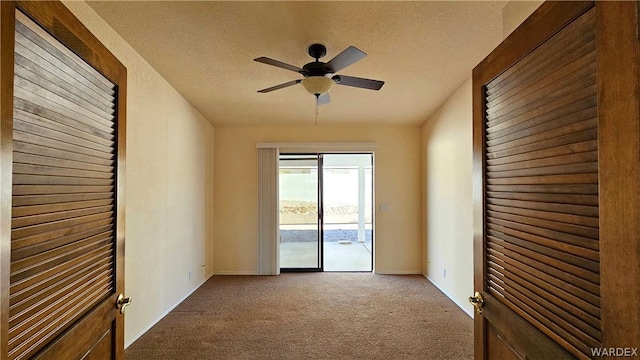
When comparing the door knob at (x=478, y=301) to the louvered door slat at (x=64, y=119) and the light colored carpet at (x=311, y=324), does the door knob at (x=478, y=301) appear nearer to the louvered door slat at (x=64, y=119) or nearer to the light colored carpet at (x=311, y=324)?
the light colored carpet at (x=311, y=324)

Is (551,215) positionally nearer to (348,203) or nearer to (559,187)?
(559,187)

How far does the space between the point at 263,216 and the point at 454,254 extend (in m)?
2.89

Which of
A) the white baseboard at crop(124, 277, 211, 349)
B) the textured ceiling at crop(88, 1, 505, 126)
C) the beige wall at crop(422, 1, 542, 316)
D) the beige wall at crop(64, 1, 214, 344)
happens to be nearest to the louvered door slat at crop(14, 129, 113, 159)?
the textured ceiling at crop(88, 1, 505, 126)

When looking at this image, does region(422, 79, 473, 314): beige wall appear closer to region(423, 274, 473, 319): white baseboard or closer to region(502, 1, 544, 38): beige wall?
region(423, 274, 473, 319): white baseboard

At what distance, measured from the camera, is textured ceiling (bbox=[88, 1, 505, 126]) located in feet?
6.50

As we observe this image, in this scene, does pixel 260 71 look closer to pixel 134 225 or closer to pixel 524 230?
pixel 134 225

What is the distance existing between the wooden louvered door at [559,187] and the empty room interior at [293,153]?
1 cm

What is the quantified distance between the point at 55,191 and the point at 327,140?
423 centimetres

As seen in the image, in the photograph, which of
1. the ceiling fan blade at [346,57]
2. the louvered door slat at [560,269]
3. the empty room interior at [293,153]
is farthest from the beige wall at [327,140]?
the louvered door slat at [560,269]

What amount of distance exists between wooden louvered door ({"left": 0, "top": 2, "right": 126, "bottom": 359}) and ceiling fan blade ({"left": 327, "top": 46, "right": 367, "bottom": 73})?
1.31 m

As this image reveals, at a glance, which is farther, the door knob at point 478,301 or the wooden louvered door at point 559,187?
the door knob at point 478,301

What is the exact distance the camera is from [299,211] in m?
5.22

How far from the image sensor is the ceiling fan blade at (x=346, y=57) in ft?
6.48

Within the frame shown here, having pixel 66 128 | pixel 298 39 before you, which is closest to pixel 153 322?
pixel 66 128
